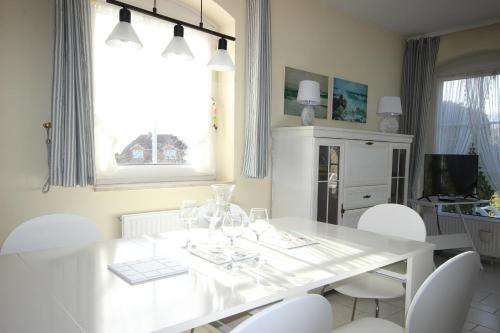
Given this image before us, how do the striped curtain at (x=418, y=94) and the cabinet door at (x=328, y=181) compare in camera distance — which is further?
the striped curtain at (x=418, y=94)

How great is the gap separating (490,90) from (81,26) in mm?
4289

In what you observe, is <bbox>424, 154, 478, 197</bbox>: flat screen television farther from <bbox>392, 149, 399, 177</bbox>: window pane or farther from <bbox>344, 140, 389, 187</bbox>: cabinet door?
<bbox>344, 140, 389, 187</bbox>: cabinet door

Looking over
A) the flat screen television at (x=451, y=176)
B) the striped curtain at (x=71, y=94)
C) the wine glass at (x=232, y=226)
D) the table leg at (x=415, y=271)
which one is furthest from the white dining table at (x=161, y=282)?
the flat screen television at (x=451, y=176)

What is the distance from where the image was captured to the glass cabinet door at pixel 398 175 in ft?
12.5

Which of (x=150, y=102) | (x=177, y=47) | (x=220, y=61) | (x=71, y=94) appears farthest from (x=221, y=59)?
(x=150, y=102)

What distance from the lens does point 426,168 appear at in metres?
4.23

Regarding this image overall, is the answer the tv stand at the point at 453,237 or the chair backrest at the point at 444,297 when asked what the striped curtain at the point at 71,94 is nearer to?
the chair backrest at the point at 444,297

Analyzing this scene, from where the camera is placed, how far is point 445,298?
3.85 feet

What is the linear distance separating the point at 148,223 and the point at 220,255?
1374 millimetres

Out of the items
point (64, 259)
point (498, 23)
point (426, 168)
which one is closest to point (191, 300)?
point (64, 259)

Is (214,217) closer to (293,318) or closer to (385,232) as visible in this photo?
(293,318)

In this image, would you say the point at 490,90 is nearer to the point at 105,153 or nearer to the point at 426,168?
the point at 426,168

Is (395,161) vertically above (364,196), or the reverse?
(395,161)

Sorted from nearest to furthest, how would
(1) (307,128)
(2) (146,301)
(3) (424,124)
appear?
1. (2) (146,301)
2. (1) (307,128)
3. (3) (424,124)
